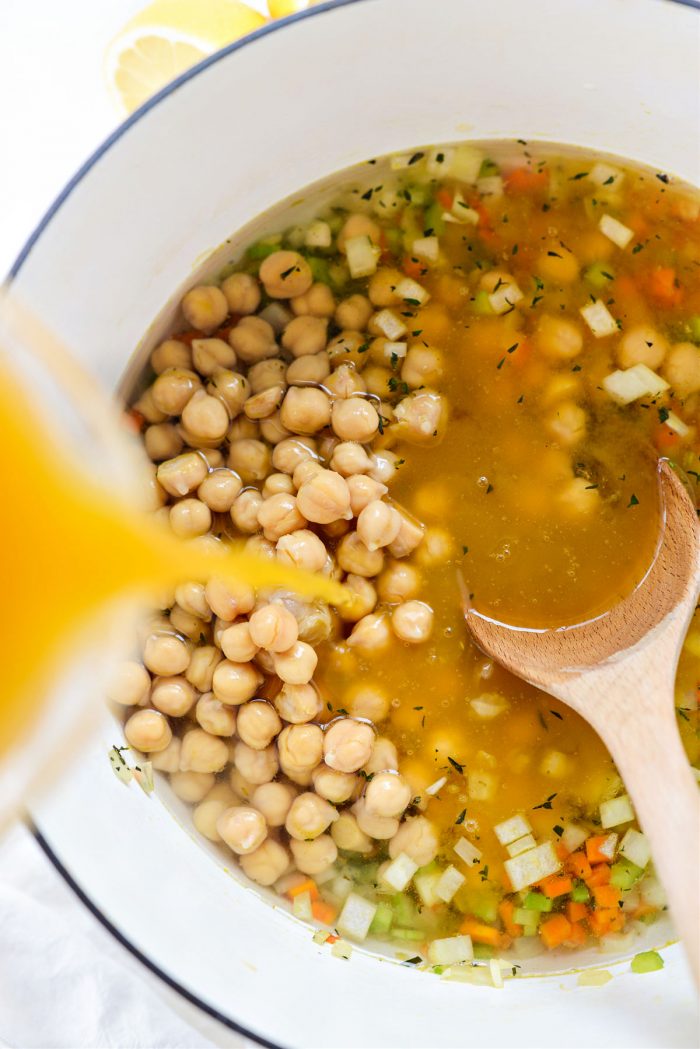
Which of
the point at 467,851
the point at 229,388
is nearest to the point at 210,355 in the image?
the point at 229,388

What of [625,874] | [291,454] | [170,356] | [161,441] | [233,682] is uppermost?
[170,356]

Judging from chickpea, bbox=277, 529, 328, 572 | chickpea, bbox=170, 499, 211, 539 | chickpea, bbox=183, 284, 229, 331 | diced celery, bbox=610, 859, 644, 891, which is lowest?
diced celery, bbox=610, 859, 644, 891

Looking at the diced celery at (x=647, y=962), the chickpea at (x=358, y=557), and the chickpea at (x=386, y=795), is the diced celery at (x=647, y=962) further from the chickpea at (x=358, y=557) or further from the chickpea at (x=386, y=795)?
the chickpea at (x=358, y=557)

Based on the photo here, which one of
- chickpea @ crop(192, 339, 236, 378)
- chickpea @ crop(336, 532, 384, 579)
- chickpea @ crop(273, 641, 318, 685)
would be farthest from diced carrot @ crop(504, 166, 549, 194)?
chickpea @ crop(273, 641, 318, 685)

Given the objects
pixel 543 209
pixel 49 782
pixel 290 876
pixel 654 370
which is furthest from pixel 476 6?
pixel 290 876

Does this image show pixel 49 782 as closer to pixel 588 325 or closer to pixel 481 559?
pixel 481 559

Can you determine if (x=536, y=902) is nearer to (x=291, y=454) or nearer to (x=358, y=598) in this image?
(x=358, y=598)

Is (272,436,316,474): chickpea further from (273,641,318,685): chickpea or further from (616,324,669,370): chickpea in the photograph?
(616,324,669,370): chickpea
